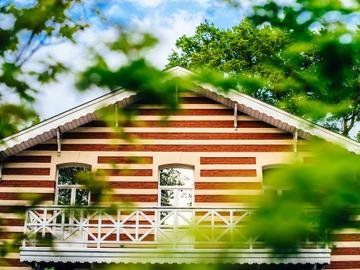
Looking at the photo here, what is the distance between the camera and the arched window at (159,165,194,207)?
47.1ft

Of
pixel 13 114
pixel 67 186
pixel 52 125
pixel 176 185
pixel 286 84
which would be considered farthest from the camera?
pixel 176 185

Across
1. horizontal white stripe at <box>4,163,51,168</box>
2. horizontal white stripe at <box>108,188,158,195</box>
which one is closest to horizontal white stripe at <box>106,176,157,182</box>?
horizontal white stripe at <box>108,188,158,195</box>

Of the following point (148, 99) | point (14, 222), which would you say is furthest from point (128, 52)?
point (14, 222)

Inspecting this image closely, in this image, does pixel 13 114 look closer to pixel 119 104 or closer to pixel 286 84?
pixel 286 84

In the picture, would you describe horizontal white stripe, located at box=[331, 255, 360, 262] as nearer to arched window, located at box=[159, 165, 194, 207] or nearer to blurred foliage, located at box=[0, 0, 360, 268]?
arched window, located at box=[159, 165, 194, 207]

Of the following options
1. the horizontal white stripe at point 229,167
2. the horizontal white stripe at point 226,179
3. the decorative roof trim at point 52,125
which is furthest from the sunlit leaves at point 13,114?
the horizontal white stripe at point 229,167

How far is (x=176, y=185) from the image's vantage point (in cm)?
1455

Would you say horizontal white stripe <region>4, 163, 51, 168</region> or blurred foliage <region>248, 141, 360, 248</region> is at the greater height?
horizontal white stripe <region>4, 163, 51, 168</region>

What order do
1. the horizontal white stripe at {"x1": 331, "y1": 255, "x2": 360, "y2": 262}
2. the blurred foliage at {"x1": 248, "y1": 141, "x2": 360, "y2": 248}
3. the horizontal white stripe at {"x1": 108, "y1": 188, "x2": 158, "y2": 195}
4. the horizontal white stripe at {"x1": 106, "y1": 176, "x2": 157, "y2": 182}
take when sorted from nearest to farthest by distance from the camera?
the blurred foliage at {"x1": 248, "y1": 141, "x2": 360, "y2": 248}
the horizontal white stripe at {"x1": 331, "y1": 255, "x2": 360, "y2": 262}
the horizontal white stripe at {"x1": 108, "y1": 188, "x2": 158, "y2": 195}
the horizontal white stripe at {"x1": 106, "y1": 176, "x2": 157, "y2": 182}

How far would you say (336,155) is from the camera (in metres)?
1.62

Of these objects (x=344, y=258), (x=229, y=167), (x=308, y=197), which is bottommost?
(x=344, y=258)

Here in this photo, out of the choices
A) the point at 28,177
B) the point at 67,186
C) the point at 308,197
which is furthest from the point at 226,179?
the point at 308,197

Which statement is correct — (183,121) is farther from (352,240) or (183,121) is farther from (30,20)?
(30,20)

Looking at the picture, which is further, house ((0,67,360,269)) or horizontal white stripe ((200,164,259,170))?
horizontal white stripe ((200,164,259,170))
